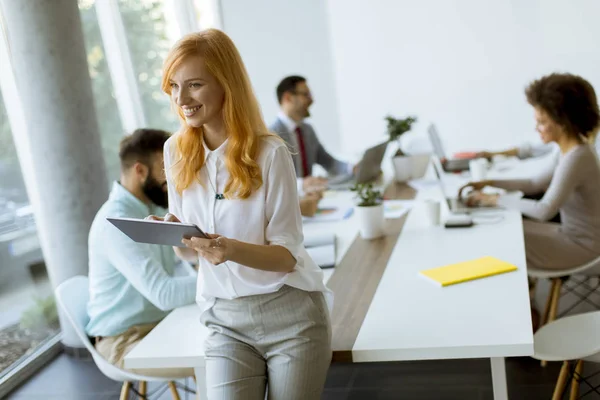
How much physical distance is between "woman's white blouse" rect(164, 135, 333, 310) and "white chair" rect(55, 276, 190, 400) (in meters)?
0.71

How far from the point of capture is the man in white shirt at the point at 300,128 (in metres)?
4.75

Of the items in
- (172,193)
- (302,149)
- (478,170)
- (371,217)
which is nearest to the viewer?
(172,193)

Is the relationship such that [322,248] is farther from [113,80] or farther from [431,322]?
[113,80]

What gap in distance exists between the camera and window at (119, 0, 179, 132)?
19.1 feet

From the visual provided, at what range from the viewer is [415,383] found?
3307 mm

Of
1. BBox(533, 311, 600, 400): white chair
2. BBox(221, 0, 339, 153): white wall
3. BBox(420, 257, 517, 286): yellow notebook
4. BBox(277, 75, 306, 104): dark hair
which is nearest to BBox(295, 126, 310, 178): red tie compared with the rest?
BBox(277, 75, 306, 104): dark hair

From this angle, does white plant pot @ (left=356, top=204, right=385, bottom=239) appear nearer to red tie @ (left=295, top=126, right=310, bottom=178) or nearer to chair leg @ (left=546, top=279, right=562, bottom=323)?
chair leg @ (left=546, top=279, right=562, bottom=323)

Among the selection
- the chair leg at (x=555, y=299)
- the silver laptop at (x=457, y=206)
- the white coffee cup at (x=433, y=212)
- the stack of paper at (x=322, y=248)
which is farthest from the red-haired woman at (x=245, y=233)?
the chair leg at (x=555, y=299)

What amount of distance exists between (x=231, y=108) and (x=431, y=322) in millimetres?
895

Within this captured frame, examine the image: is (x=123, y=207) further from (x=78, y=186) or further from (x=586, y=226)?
(x=586, y=226)

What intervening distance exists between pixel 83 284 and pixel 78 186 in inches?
46.5

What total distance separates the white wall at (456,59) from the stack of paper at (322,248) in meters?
4.24

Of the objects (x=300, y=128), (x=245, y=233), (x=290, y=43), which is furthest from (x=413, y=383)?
(x=290, y=43)

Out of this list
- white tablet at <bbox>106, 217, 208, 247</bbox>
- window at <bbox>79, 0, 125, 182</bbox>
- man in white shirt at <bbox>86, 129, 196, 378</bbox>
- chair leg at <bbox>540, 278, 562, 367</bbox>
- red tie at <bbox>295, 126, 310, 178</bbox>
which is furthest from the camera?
window at <bbox>79, 0, 125, 182</bbox>
